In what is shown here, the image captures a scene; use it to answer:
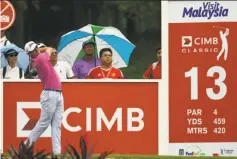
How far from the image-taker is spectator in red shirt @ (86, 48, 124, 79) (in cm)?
1861

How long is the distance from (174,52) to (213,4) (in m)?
1.00

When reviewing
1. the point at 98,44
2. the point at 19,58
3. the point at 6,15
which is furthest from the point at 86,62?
the point at 6,15

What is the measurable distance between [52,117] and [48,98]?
1.24 feet

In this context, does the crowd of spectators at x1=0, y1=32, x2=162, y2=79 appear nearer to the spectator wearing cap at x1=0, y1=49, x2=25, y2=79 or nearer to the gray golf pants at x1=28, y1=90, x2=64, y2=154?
the spectator wearing cap at x1=0, y1=49, x2=25, y2=79

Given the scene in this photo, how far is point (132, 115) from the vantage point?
1838 centimetres

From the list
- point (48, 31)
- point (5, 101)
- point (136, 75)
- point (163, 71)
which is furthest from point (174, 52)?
point (48, 31)

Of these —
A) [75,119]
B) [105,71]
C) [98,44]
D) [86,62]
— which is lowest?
[75,119]

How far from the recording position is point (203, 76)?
18.1 metres

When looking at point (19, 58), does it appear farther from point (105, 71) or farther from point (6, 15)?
point (105, 71)

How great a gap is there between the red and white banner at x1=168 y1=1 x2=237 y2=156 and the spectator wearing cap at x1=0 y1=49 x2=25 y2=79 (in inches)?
106

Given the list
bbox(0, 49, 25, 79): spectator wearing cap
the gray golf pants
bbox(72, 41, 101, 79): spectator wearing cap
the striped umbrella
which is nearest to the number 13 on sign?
bbox(72, 41, 101, 79): spectator wearing cap

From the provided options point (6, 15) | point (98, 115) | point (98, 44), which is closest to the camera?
point (98, 115)

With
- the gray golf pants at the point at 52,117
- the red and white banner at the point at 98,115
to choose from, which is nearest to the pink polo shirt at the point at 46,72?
the gray golf pants at the point at 52,117

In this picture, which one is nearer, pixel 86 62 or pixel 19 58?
pixel 86 62
